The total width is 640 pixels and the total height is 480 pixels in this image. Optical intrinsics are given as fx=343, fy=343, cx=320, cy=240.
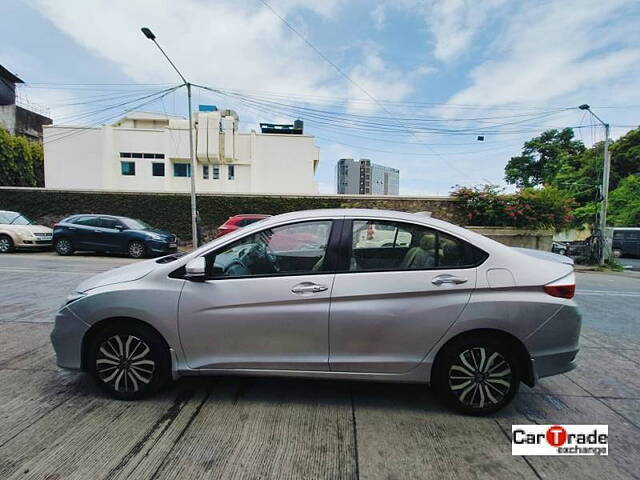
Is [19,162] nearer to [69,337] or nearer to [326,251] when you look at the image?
[69,337]

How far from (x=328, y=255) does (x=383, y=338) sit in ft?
2.50

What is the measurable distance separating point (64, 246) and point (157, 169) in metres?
15.9

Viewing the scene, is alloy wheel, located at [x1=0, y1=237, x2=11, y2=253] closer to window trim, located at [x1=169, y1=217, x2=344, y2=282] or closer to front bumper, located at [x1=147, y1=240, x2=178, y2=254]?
front bumper, located at [x1=147, y1=240, x2=178, y2=254]

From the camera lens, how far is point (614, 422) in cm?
268

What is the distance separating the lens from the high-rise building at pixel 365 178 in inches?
1553

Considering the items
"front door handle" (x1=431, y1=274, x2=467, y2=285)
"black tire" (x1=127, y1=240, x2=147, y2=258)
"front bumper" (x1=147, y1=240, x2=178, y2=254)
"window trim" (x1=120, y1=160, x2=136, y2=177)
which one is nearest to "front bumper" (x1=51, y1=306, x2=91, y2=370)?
"front door handle" (x1=431, y1=274, x2=467, y2=285)

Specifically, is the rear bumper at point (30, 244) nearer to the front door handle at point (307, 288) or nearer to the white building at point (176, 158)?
the white building at point (176, 158)

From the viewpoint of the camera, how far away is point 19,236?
496 inches

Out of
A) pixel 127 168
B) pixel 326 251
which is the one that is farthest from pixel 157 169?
pixel 326 251

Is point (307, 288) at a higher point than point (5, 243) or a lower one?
higher

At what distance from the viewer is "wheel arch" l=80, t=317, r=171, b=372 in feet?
8.98

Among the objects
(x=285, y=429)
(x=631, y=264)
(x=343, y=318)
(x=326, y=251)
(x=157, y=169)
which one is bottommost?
(x=631, y=264)

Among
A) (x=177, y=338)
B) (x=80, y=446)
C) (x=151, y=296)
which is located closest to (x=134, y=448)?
(x=80, y=446)

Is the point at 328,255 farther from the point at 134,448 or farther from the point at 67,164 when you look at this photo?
the point at 67,164
